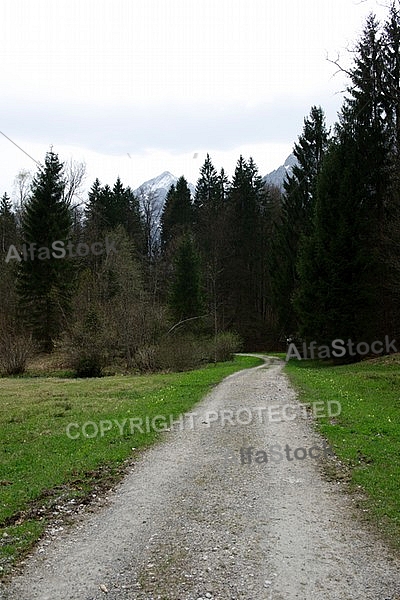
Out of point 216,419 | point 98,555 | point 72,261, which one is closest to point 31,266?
point 72,261

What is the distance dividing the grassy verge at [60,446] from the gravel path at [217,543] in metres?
0.44

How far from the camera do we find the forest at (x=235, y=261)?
27.5m

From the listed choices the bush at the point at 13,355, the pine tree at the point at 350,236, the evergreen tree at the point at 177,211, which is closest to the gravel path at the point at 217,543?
the pine tree at the point at 350,236

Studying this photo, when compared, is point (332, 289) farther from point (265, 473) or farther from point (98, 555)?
point (98, 555)

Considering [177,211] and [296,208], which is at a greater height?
[177,211]

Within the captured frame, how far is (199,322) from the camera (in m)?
38.3

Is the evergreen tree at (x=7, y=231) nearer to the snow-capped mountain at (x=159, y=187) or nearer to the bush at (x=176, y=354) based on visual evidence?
the snow-capped mountain at (x=159, y=187)

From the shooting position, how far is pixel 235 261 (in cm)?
5525

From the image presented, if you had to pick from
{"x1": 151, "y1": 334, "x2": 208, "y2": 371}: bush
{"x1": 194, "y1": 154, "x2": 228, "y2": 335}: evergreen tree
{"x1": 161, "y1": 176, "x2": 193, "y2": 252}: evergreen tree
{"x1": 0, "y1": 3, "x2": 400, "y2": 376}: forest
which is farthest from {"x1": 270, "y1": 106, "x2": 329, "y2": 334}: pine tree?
{"x1": 161, "y1": 176, "x2": 193, "y2": 252}: evergreen tree

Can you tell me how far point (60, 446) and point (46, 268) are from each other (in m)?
29.6

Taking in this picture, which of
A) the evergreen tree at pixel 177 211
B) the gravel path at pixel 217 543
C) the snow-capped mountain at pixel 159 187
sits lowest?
the gravel path at pixel 217 543

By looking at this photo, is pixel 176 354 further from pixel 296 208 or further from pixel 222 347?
pixel 296 208

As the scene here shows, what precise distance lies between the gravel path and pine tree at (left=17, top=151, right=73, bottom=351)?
29.0m

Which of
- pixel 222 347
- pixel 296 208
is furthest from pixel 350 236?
pixel 296 208
